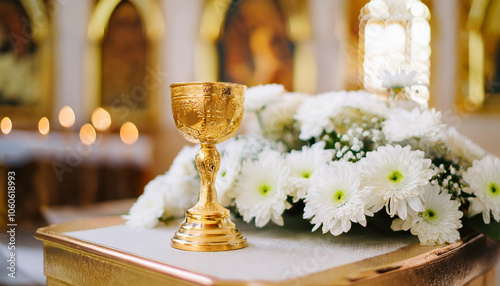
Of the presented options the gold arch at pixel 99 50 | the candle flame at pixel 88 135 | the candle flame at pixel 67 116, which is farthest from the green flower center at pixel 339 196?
the candle flame at pixel 67 116

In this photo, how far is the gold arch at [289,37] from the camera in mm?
5215

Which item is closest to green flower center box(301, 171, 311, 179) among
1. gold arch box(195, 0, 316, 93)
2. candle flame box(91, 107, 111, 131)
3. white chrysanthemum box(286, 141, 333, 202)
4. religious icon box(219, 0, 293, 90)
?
white chrysanthemum box(286, 141, 333, 202)

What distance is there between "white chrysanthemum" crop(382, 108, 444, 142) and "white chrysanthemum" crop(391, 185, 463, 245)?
0.13m

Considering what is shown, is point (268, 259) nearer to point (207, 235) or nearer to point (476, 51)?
point (207, 235)

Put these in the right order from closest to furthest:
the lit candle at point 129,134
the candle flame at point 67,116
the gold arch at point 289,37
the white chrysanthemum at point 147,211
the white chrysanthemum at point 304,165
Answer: the white chrysanthemum at point 304,165 → the white chrysanthemum at point 147,211 → the gold arch at point 289,37 → the lit candle at point 129,134 → the candle flame at point 67,116

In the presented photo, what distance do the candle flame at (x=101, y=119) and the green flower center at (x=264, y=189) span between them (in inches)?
199

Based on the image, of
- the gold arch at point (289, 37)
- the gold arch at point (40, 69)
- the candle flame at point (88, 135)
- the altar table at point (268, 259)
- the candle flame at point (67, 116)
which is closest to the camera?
the altar table at point (268, 259)

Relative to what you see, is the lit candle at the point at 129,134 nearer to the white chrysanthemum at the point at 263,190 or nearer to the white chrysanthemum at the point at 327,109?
the white chrysanthemum at the point at 327,109

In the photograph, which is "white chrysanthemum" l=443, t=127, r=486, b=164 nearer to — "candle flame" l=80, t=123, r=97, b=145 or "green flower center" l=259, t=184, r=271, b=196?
"green flower center" l=259, t=184, r=271, b=196

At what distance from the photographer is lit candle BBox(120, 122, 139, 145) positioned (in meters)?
5.65

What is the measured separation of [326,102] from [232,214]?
16.3 inches

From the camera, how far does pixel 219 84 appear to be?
1.02 meters

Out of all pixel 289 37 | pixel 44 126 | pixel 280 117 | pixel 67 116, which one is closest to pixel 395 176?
pixel 280 117

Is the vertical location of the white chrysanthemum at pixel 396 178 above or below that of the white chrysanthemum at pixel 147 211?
above
